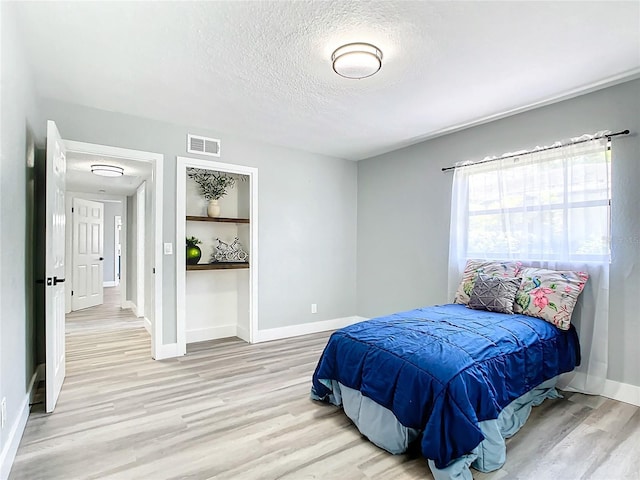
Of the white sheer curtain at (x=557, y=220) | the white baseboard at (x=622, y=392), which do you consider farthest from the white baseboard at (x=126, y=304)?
the white baseboard at (x=622, y=392)

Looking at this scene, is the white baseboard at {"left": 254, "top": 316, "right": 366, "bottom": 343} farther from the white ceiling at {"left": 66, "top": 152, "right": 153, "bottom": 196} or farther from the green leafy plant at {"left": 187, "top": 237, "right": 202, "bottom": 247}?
the white ceiling at {"left": 66, "top": 152, "right": 153, "bottom": 196}

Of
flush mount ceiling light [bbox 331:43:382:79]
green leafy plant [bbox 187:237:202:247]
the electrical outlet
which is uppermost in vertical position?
flush mount ceiling light [bbox 331:43:382:79]

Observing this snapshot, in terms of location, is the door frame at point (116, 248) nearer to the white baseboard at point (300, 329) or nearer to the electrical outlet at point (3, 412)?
the white baseboard at point (300, 329)

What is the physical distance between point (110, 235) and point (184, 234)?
717 centimetres

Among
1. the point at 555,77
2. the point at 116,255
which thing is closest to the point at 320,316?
the point at 555,77

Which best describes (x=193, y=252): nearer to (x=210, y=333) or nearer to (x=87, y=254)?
(x=210, y=333)

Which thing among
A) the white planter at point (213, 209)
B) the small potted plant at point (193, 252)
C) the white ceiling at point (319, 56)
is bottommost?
the small potted plant at point (193, 252)

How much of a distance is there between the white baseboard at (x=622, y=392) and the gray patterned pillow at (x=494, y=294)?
2.97 feet

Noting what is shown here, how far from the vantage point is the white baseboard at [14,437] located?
1.70 m

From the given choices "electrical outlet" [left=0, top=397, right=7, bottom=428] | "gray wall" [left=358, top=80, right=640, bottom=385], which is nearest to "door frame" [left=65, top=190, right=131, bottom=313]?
"gray wall" [left=358, top=80, right=640, bottom=385]

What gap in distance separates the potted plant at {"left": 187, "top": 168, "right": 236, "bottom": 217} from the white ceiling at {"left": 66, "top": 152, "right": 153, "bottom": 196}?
0.55 m

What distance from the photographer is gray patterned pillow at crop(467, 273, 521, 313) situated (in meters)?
2.88

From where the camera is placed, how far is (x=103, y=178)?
5.48m

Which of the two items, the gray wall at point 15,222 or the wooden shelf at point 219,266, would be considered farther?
the wooden shelf at point 219,266
